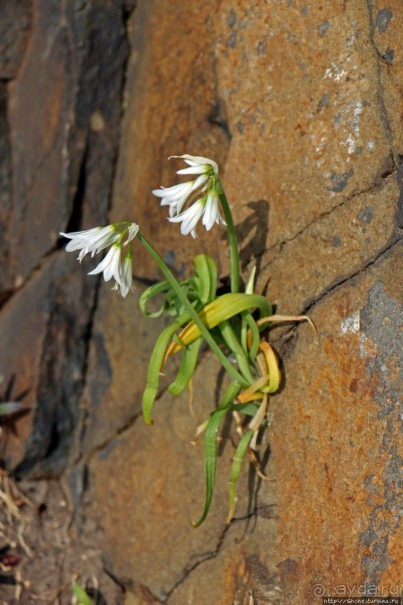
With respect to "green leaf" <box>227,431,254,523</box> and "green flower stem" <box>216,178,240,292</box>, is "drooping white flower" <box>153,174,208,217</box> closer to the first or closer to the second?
"green flower stem" <box>216,178,240,292</box>

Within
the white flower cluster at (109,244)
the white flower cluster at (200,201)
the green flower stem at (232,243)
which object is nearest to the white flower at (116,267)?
the white flower cluster at (109,244)

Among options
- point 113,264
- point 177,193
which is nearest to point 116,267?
point 113,264

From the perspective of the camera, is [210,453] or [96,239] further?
[210,453]

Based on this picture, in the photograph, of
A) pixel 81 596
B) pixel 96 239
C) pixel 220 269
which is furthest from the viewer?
pixel 81 596

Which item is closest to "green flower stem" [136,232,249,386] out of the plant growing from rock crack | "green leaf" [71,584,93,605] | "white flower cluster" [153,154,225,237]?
the plant growing from rock crack

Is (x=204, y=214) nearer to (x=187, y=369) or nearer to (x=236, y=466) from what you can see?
(x=187, y=369)

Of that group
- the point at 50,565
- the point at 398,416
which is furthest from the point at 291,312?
the point at 50,565
